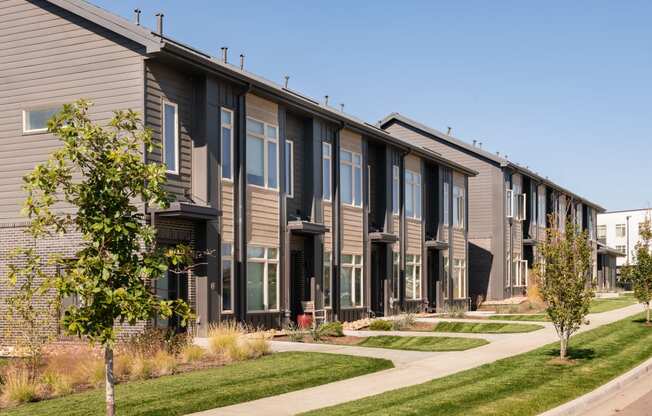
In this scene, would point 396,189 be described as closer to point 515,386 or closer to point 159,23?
point 159,23

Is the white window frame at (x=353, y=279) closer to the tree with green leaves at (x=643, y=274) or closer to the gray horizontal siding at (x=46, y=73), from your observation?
the tree with green leaves at (x=643, y=274)

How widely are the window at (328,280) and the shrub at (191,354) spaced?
11.3m

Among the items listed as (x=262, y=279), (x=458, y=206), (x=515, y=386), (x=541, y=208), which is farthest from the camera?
(x=541, y=208)

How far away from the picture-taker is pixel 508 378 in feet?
50.2

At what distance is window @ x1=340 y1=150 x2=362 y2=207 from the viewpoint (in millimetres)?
29916

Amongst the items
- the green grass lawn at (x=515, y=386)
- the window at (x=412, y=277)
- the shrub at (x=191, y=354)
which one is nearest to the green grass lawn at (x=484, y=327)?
the green grass lawn at (x=515, y=386)

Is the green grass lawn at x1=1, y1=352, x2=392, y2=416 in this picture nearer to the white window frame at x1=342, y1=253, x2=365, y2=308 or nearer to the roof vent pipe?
the roof vent pipe

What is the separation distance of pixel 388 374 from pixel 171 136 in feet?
28.2

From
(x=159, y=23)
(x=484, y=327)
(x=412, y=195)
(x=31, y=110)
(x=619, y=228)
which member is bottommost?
(x=484, y=327)

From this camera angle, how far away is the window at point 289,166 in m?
26.3

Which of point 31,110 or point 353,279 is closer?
point 31,110

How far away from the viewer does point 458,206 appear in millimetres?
41312

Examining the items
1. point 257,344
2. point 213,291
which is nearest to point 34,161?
point 213,291

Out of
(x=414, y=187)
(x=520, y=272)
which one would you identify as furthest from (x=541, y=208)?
(x=414, y=187)
